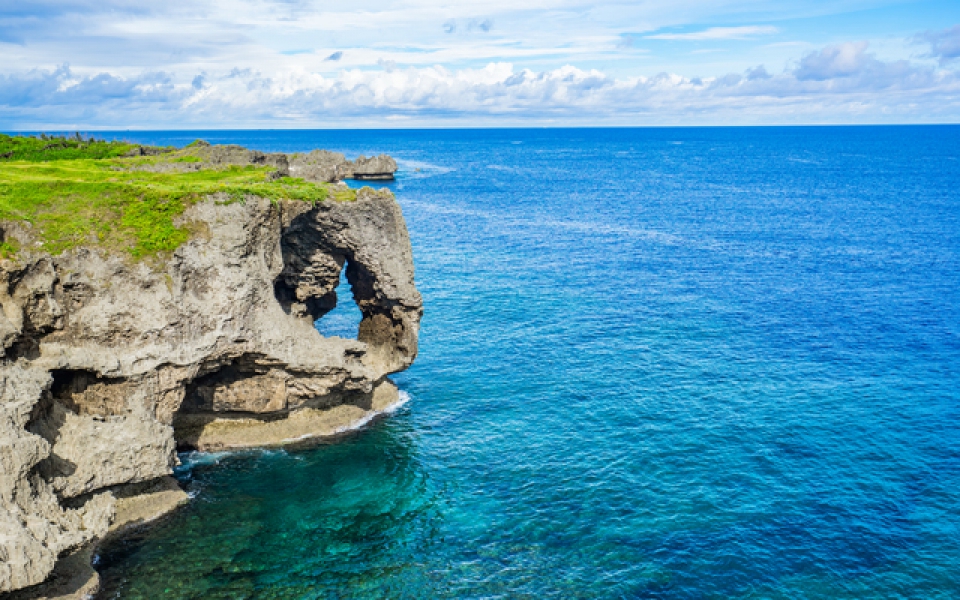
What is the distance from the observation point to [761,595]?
31.3m

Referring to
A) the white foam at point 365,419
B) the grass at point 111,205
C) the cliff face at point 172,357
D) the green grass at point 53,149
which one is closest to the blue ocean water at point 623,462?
the white foam at point 365,419

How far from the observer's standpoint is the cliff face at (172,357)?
30.3m

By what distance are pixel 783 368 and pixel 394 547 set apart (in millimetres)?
34955

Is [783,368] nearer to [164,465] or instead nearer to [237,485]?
[237,485]

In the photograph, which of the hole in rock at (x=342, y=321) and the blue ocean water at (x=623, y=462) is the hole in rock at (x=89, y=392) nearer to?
the blue ocean water at (x=623, y=462)

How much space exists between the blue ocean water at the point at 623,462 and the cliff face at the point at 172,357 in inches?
112

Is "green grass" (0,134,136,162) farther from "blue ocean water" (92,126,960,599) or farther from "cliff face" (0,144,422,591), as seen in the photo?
"cliff face" (0,144,422,591)

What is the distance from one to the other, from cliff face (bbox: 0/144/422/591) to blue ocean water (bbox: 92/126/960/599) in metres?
2.85

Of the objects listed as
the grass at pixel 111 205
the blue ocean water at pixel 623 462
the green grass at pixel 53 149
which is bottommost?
the blue ocean water at pixel 623 462

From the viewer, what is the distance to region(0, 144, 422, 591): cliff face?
3033cm

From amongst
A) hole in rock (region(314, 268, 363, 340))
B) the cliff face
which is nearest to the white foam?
the cliff face

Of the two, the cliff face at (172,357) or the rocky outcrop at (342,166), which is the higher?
the rocky outcrop at (342,166)

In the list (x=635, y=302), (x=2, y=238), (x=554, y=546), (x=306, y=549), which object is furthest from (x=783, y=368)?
(x=2, y=238)

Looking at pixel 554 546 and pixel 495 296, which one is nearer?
pixel 554 546
